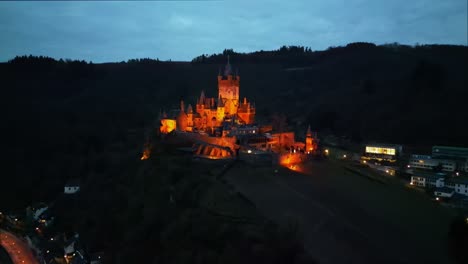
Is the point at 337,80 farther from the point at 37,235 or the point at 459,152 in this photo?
the point at 37,235

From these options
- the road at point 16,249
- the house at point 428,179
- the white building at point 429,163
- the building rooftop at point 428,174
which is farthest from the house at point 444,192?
the road at point 16,249

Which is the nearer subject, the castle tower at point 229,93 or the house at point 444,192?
the house at point 444,192

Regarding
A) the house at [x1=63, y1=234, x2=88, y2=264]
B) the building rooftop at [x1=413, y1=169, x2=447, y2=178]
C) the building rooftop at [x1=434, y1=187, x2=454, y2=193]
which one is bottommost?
the house at [x1=63, y1=234, x2=88, y2=264]

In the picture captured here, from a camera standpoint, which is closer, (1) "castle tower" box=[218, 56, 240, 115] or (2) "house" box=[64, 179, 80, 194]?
(1) "castle tower" box=[218, 56, 240, 115]

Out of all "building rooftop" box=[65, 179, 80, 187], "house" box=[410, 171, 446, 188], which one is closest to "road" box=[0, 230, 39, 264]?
"building rooftop" box=[65, 179, 80, 187]

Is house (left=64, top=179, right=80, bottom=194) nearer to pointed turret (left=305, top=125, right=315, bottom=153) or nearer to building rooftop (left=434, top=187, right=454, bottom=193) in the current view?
pointed turret (left=305, top=125, right=315, bottom=153)

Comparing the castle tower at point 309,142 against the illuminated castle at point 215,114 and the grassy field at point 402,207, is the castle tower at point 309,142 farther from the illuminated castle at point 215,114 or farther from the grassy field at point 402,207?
the illuminated castle at point 215,114
